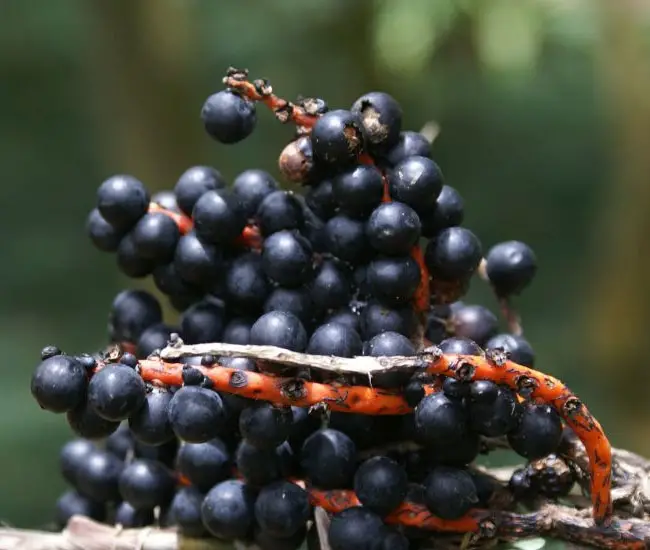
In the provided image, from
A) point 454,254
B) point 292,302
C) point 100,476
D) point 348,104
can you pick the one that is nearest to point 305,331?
point 292,302

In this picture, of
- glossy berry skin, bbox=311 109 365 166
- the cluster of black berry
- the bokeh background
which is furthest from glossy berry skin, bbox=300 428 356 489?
the bokeh background

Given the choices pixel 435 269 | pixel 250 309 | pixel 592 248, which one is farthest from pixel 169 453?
pixel 592 248

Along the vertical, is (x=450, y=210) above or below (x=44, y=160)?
below

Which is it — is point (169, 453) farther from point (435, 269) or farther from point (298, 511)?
point (435, 269)

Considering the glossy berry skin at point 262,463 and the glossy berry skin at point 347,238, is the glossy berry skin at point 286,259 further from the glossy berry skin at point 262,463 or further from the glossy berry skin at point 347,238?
the glossy berry skin at point 262,463

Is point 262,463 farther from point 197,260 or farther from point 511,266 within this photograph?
point 511,266

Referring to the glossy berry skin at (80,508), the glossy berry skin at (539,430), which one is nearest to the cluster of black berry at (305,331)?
the glossy berry skin at (539,430)
